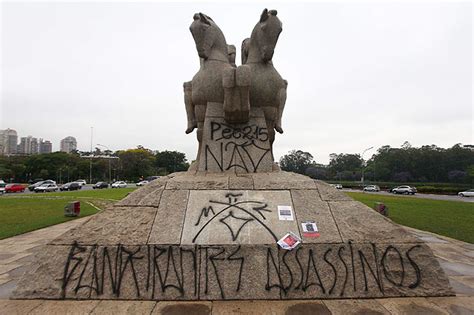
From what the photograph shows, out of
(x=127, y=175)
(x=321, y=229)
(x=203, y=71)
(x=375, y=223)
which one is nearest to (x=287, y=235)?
(x=321, y=229)

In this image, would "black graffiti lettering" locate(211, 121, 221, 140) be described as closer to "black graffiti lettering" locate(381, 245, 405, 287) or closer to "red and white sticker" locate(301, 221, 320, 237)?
"red and white sticker" locate(301, 221, 320, 237)

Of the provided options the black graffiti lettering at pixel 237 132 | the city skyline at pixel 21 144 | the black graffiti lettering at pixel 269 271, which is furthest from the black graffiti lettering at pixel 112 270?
the city skyline at pixel 21 144

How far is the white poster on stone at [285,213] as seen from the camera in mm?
5973

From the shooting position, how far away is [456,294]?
17.7 feet

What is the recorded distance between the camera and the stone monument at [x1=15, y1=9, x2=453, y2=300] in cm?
512

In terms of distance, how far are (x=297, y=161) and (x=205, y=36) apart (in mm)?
100064

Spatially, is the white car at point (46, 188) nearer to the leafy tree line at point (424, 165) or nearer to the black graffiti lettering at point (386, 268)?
the black graffiti lettering at point (386, 268)

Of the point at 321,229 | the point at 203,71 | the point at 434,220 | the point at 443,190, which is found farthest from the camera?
the point at 443,190

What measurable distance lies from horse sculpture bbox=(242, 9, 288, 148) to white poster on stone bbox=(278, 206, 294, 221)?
3.30 metres

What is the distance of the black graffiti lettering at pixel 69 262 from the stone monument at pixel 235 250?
0.02 meters

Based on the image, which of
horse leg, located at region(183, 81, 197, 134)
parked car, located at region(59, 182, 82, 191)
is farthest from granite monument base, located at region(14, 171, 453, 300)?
parked car, located at region(59, 182, 82, 191)

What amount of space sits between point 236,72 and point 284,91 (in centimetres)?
182

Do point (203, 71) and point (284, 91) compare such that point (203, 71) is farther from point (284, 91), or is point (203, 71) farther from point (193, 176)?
point (193, 176)

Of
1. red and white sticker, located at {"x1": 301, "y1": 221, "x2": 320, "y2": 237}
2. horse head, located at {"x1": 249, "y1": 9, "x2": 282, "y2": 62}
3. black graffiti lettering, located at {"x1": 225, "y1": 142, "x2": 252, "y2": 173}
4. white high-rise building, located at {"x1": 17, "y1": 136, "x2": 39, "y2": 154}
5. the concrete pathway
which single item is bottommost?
the concrete pathway
